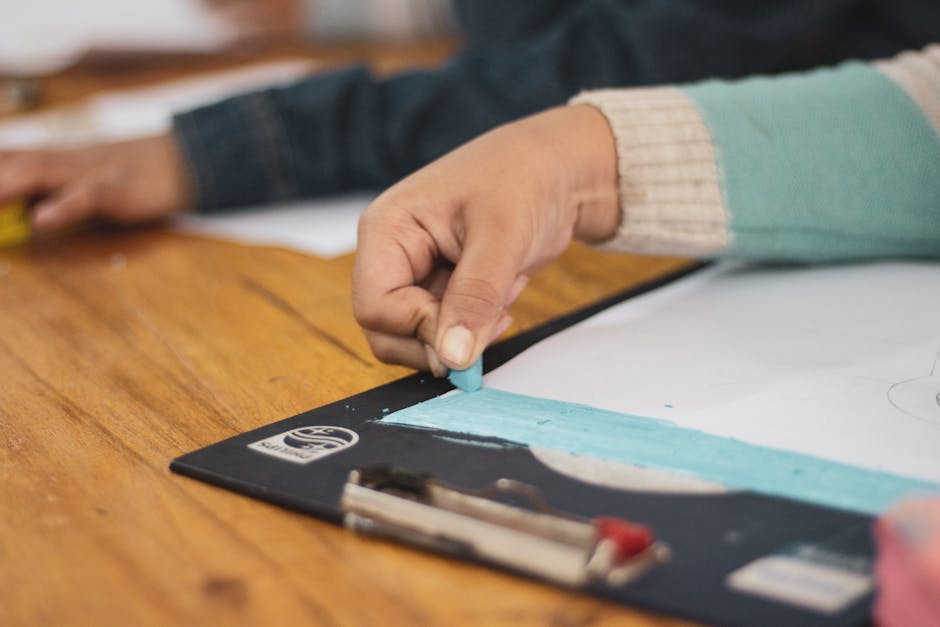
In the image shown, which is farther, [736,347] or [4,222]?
[4,222]

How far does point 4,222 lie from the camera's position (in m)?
0.85

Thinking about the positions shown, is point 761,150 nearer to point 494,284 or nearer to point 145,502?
point 494,284

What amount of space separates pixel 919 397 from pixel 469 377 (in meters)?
0.19

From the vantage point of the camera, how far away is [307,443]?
44 cm

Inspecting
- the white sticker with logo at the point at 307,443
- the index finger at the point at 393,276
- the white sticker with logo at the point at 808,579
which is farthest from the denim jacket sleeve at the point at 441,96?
the white sticker with logo at the point at 808,579

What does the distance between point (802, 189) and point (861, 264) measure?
0.21 feet

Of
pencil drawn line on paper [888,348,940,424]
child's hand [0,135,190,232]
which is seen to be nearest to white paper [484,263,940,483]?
pencil drawn line on paper [888,348,940,424]

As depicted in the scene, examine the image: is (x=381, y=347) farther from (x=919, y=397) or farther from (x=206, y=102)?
(x=206, y=102)

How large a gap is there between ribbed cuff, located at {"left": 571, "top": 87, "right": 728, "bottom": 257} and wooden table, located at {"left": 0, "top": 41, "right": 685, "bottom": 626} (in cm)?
6

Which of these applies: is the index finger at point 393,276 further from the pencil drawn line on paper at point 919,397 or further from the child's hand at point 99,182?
the child's hand at point 99,182

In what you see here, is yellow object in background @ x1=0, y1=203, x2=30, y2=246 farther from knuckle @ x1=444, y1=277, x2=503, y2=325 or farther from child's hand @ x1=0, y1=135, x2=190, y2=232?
knuckle @ x1=444, y1=277, x2=503, y2=325

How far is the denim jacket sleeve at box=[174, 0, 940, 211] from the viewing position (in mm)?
863

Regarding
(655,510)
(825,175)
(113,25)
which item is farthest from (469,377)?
(113,25)

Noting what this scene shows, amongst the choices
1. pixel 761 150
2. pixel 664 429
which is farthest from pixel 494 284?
pixel 761 150
